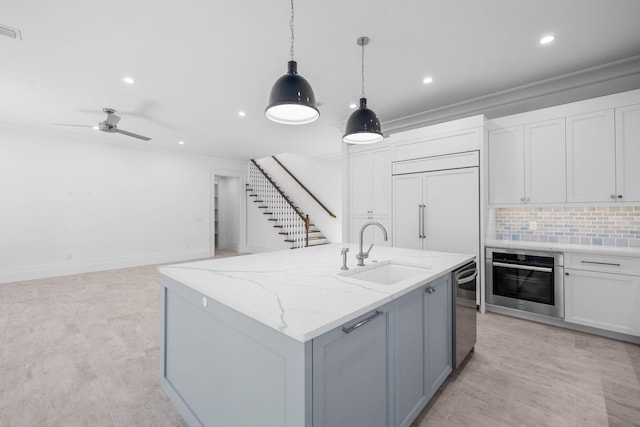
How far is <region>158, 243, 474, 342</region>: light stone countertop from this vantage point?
1.06 m

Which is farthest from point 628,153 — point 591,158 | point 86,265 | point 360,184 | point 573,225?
point 86,265

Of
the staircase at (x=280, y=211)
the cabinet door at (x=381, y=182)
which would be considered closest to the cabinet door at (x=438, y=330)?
the cabinet door at (x=381, y=182)

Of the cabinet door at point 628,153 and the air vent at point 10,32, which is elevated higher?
the air vent at point 10,32

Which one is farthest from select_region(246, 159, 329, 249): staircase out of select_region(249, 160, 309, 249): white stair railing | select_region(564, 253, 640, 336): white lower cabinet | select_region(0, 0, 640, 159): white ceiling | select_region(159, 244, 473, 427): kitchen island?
select_region(159, 244, 473, 427): kitchen island

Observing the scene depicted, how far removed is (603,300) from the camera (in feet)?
9.13

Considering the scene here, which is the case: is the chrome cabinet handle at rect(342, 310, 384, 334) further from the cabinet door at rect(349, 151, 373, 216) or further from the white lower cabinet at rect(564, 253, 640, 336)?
the cabinet door at rect(349, 151, 373, 216)

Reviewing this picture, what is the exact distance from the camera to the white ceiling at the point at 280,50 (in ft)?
7.07

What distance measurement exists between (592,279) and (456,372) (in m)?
1.87

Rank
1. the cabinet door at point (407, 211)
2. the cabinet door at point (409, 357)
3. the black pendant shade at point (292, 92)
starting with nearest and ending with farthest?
the cabinet door at point (409, 357), the black pendant shade at point (292, 92), the cabinet door at point (407, 211)

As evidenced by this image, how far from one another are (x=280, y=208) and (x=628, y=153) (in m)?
6.49

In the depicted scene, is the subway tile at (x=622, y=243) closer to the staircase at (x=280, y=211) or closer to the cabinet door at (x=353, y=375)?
the cabinet door at (x=353, y=375)

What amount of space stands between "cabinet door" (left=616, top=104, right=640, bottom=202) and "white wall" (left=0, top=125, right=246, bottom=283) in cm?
751

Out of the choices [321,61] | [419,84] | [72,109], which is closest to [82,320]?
[72,109]

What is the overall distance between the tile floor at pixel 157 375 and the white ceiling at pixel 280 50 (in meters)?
2.77
